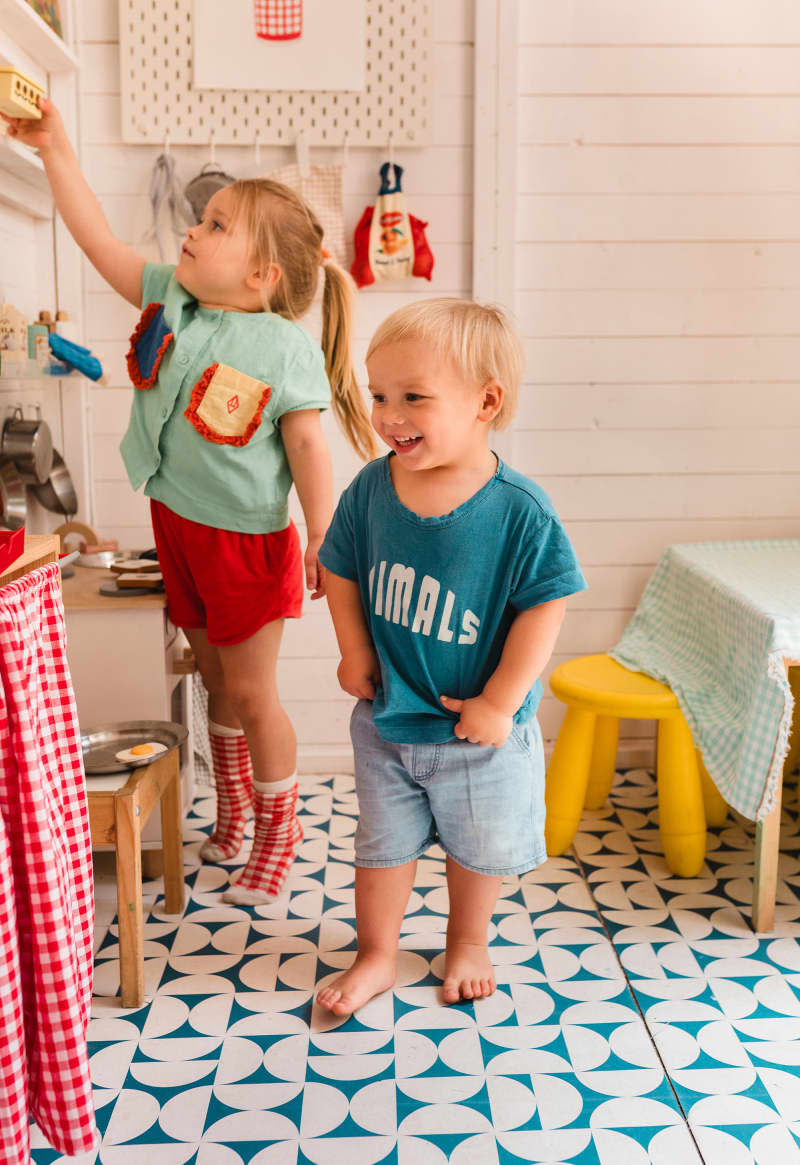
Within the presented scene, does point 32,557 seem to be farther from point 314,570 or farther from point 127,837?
point 314,570

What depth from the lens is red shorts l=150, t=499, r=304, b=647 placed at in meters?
1.80

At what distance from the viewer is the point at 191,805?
7.49 ft

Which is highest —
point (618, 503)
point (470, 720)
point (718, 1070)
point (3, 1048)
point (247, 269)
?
point (247, 269)

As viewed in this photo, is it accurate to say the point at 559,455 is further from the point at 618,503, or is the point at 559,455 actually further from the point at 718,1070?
the point at 718,1070

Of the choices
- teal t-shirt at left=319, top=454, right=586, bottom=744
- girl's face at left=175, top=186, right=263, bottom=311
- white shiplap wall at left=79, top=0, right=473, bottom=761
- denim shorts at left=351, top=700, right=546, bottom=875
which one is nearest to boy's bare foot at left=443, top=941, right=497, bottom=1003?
denim shorts at left=351, top=700, right=546, bottom=875

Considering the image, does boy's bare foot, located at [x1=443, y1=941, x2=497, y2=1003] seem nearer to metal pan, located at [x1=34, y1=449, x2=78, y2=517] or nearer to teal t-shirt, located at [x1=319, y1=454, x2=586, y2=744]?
teal t-shirt, located at [x1=319, y1=454, x2=586, y2=744]

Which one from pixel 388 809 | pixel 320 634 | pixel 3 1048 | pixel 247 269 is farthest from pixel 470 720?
pixel 320 634

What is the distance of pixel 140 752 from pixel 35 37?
4.39 feet

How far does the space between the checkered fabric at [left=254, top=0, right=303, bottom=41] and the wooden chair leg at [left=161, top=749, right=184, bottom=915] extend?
59.7 inches

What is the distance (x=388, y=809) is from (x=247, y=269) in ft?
3.00

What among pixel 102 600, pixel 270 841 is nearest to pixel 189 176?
pixel 102 600

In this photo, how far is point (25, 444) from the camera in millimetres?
1943

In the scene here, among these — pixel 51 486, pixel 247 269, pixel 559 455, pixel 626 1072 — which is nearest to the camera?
pixel 626 1072

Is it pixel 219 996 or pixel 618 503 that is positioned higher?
pixel 618 503
